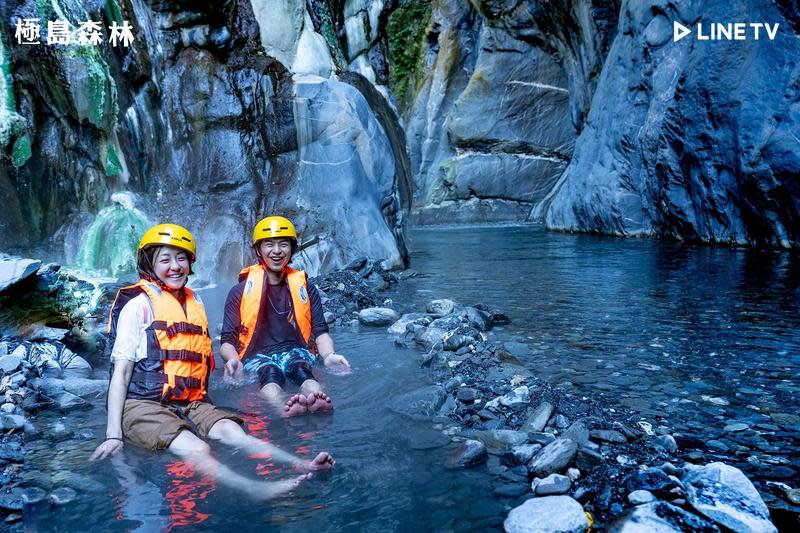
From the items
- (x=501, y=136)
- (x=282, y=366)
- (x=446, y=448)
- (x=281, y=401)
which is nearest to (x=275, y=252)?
(x=282, y=366)

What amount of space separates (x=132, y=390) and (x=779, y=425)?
4.42m

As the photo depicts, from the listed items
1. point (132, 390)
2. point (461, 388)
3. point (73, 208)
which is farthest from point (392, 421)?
point (73, 208)

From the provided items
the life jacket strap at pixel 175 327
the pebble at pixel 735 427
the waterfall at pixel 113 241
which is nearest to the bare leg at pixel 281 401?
the life jacket strap at pixel 175 327

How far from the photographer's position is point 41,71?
11523mm

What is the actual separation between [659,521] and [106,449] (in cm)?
323

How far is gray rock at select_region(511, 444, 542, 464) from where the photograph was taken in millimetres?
3393

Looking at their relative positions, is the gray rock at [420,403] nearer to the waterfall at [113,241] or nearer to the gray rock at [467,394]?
the gray rock at [467,394]

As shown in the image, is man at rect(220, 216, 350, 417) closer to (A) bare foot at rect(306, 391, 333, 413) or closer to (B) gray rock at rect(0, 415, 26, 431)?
(A) bare foot at rect(306, 391, 333, 413)

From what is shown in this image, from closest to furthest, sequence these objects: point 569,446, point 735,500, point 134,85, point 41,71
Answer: point 735,500 → point 569,446 → point 41,71 → point 134,85

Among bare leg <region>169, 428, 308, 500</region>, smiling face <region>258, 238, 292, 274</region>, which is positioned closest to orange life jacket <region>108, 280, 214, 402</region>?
bare leg <region>169, 428, 308, 500</region>

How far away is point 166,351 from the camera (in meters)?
3.98

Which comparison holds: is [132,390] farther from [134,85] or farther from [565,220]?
[565,220]

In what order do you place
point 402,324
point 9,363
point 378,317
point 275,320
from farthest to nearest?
1. point 378,317
2. point 402,324
3. point 275,320
4. point 9,363

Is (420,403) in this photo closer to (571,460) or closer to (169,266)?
(571,460)
